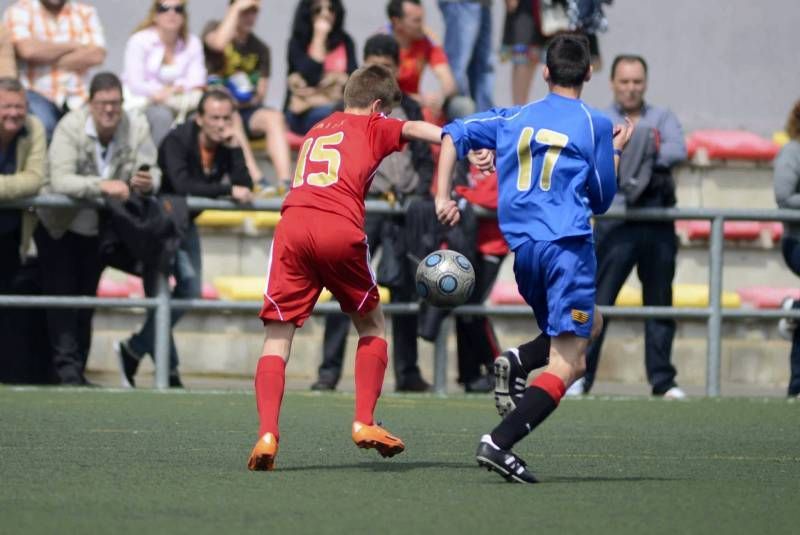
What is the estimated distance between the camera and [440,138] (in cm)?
722

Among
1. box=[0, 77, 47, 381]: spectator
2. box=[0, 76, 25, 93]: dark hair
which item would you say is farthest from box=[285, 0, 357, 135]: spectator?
box=[0, 76, 25, 93]: dark hair

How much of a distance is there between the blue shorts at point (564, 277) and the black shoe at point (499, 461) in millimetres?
565

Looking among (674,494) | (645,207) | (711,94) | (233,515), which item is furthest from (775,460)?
(711,94)

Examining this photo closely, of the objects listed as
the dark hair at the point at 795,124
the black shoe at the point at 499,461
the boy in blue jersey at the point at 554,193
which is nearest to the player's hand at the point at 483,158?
the boy in blue jersey at the point at 554,193

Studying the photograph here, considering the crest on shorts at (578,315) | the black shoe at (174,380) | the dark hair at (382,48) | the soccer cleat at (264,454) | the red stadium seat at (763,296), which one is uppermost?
the dark hair at (382,48)

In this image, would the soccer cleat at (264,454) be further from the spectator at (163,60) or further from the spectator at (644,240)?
the spectator at (163,60)

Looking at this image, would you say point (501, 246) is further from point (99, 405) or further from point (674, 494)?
point (674, 494)

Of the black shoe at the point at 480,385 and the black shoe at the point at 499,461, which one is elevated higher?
the black shoe at the point at 499,461

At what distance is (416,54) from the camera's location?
1333 centimetres

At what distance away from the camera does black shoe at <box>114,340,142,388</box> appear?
11547 millimetres

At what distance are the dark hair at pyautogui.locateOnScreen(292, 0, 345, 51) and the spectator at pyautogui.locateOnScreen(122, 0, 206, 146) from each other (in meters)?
0.86

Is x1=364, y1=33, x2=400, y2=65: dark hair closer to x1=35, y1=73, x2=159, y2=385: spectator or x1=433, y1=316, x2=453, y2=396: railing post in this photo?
x1=35, y1=73, x2=159, y2=385: spectator

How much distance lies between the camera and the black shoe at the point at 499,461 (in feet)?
21.9

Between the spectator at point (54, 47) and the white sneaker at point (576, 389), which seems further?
the spectator at point (54, 47)
